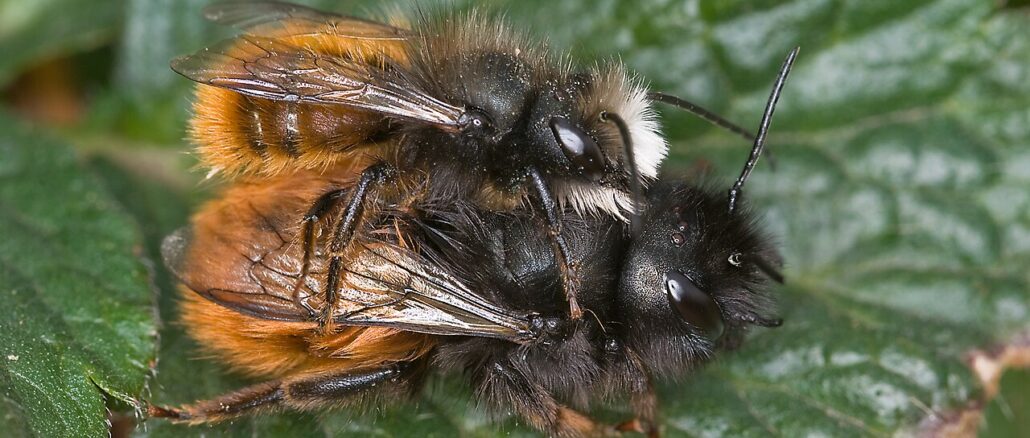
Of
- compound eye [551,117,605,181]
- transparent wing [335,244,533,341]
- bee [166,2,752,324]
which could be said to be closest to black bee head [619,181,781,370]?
bee [166,2,752,324]

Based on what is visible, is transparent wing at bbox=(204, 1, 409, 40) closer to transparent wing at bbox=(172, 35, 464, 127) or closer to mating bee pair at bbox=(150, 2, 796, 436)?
mating bee pair at bbox=(150, 2, 796, 436)

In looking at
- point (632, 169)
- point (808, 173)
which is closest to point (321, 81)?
point (632, 169)

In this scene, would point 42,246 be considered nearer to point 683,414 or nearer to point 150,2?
point 150,2

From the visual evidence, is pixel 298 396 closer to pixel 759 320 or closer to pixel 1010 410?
pixel 759 320

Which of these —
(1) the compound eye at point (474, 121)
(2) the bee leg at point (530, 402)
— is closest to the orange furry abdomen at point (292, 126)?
(1) the compound eye at point (474, 121)

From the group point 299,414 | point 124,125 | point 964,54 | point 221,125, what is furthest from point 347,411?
point 964,54
